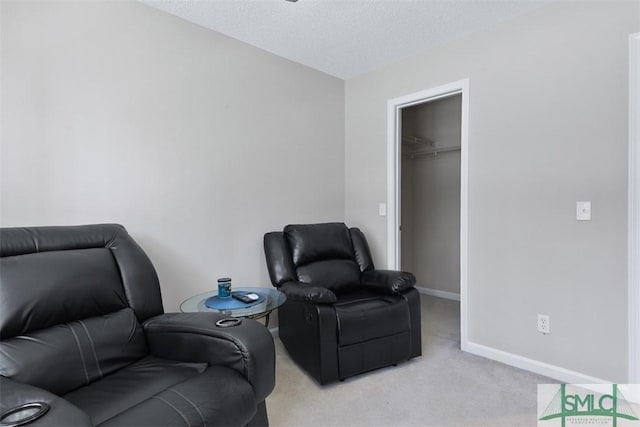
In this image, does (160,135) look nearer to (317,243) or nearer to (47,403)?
(317,243)

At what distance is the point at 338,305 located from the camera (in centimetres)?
221

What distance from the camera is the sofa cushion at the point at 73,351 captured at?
1.19 meters

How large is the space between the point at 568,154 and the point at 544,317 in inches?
44.0

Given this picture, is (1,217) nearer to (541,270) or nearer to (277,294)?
(277,294)

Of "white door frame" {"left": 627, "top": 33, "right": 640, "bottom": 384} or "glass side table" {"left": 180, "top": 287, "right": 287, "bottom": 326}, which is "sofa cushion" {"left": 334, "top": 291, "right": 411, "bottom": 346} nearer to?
"glass side table" {"left": 180, "top": 287, "right": 287, "bottom": 326}

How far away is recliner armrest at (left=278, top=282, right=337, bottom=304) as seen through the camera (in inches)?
82.9

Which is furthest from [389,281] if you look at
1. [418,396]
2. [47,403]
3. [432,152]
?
[432,152]

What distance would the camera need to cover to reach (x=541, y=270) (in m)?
2.27

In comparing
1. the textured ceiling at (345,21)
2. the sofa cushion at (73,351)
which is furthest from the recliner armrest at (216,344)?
the textured ceiling at (345,21)

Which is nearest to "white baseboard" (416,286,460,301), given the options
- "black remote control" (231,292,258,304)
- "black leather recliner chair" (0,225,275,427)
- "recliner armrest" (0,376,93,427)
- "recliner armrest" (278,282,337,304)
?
"recliner armrest" (278,282,337,304)

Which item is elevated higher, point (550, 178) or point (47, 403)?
point (550, 178)

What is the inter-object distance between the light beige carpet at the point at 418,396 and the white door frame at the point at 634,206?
550mm

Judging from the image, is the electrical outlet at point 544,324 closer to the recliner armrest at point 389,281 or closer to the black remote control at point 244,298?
the recliner armrest at point 389,281

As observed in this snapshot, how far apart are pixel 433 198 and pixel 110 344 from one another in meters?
3.73
